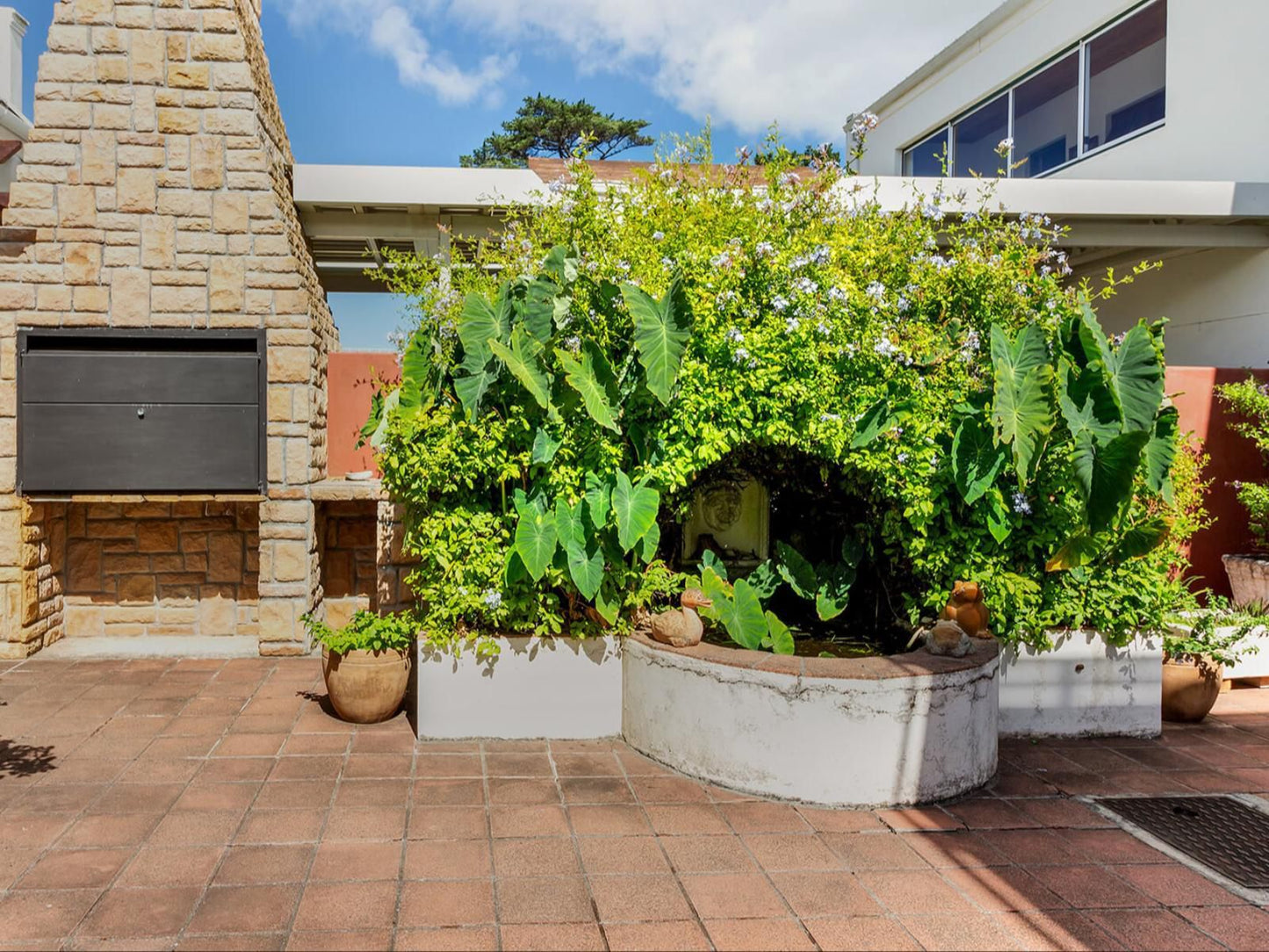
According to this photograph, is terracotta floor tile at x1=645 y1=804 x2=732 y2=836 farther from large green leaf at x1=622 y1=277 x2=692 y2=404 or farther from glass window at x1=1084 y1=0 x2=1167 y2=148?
glass window at x1=1084 y1=0 x2=1167 y2=148

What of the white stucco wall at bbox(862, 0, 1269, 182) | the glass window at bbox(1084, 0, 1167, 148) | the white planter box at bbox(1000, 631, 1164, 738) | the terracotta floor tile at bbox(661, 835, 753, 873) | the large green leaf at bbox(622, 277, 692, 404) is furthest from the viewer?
the glass window at bbox(1084, 0, 1167, 148)

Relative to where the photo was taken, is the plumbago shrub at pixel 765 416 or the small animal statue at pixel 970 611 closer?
the plumbago shrub at pixel 765 416

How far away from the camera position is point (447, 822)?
3.98 m

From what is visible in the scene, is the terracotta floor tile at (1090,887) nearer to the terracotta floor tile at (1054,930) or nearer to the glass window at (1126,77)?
the terracotta floor tile at (1054,930)

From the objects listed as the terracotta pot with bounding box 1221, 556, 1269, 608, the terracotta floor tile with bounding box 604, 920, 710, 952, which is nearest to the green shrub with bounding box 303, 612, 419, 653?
the terracotta floor tile with bounding box 604, 920, 710, 952

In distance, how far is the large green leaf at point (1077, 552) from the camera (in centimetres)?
484

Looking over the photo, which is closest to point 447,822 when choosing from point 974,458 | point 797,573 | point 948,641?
point 948,641

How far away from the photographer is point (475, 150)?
26625 mm

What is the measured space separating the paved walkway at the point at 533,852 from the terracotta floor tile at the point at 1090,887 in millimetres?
11

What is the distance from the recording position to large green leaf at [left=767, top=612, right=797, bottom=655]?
4.99 m

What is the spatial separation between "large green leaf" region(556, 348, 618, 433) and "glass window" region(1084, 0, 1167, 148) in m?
7.38

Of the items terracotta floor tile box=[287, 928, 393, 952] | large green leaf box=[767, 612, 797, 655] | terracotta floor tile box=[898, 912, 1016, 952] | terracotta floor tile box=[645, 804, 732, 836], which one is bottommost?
terracotta floor tile box=[287, 928, 393, 952]

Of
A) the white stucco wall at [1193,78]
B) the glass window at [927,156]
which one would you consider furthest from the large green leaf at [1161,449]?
the glass window at [927,156]

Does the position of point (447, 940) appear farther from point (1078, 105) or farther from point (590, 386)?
point (1078, 105)
